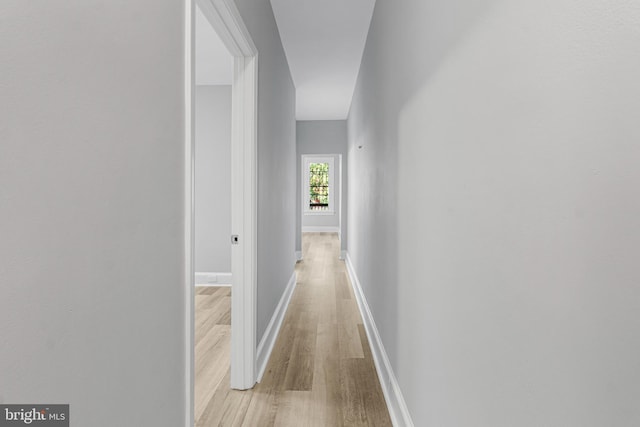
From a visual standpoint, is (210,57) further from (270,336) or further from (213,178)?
(270,336)

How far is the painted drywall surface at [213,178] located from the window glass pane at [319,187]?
6.30m

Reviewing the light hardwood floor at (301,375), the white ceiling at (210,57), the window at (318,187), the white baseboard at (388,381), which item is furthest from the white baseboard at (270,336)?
the window at (318,187)

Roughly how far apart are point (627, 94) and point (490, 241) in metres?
0.45

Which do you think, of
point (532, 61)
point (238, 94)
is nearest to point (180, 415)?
point (532, 61)

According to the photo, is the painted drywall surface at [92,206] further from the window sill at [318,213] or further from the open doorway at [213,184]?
the window sill at [318,213]

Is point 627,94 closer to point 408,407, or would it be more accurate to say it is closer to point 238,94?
point 408,407

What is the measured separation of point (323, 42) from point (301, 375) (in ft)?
9.76

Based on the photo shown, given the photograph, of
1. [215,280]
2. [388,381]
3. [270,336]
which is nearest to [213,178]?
[215,280]

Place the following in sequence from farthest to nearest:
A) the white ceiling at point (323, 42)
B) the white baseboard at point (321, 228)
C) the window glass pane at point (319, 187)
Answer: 1. the window glass pane at point (319, 187)
2. the white baseboard at point (321, 228)
3. the white ceiling at point (323, 42)

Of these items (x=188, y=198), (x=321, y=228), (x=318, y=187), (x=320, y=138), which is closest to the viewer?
(x=188, y=198)

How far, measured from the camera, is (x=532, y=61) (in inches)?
27.7

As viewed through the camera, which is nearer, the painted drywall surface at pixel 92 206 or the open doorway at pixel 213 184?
the painted drywall surface at pixel 92 206

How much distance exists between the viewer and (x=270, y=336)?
2.90 m

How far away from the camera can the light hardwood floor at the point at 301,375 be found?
6.63 ft
